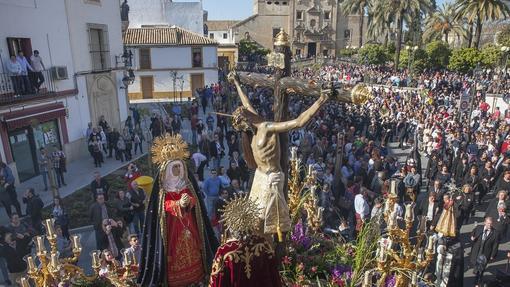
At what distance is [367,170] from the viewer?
11.4 m

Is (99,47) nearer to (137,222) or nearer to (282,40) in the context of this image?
(137,222)

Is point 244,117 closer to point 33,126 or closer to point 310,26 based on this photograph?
point 33,126

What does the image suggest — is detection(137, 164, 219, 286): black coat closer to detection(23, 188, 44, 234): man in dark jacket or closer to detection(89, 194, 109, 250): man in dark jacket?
detection(89, 194, 109, 250): man in dark jacket

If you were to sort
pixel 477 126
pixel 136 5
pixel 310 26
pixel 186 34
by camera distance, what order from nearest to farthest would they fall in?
1. pixel 477 126
2. pixel 186 34
3. pixel 136 5
4. pixel 310 26

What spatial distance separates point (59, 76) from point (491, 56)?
31.4 metres

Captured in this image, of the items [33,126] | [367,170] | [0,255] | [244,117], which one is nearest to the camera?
[244,117]

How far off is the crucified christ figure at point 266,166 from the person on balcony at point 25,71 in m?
11.7

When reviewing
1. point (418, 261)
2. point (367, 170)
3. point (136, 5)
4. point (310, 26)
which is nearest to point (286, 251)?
point (418, 261)

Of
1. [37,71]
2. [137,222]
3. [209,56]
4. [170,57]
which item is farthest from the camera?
[209,56]

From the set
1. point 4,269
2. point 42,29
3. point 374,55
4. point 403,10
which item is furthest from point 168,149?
point 374,55

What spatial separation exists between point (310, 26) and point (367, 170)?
58177mm

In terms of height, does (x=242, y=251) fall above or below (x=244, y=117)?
below

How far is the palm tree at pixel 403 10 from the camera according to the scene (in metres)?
36.3

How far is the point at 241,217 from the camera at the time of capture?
3.89 metres
